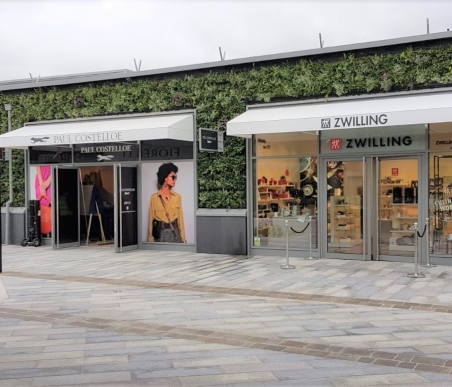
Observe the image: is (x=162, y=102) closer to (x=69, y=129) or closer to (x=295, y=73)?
(x=69, y=129)

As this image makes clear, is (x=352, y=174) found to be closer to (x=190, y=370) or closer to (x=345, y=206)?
(x=345, y=206)

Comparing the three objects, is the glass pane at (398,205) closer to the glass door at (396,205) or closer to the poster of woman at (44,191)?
the glass door at (396,205)

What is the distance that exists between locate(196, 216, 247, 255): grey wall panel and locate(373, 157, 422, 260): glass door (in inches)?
118

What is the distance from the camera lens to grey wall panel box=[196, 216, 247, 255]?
12828 millimetres

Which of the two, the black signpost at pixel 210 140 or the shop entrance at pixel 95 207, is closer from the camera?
the black signpost at pixel 210 140

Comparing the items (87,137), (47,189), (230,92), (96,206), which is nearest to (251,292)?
(230,92)

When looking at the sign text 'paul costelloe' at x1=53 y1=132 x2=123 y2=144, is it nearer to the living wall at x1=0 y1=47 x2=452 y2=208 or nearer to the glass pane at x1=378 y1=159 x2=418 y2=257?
the living wall at x1=0 y1=47 x2=452 y2=208

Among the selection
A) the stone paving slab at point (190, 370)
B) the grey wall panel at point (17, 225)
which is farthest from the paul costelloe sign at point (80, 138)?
the stone paving slab at point (190, 370)

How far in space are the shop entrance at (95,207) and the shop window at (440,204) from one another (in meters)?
6.99

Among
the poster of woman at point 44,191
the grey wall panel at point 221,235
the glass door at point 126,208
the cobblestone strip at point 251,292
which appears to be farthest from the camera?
the poster of woman at point 44,191

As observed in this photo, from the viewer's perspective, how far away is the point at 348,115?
10.7 metres

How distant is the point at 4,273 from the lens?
1059cm

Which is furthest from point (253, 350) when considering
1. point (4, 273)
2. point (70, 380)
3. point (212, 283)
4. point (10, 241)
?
point (10, 241)

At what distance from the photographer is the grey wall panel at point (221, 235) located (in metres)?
12.8
